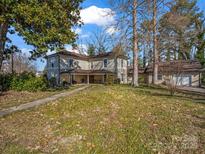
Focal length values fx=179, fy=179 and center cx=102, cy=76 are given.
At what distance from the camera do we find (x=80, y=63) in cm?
3434

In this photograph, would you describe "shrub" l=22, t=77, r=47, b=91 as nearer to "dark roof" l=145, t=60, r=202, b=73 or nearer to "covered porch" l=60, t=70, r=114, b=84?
"covered porch" l=60, t=70, r=114, b=84

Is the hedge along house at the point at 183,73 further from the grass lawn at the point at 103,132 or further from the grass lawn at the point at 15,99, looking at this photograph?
the grass lawn at the point at 103,132

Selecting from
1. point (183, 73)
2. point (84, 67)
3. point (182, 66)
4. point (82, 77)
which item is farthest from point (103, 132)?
point (82, 77)

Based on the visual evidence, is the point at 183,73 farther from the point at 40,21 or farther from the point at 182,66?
the point at 40,21

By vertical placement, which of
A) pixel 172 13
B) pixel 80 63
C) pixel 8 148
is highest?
pixel 172 13

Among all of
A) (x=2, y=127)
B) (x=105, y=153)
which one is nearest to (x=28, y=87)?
(x=2, y=127)

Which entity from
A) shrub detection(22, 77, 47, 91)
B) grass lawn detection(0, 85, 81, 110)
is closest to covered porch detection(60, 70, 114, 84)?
shrub detection(22, 77, 47, 91)

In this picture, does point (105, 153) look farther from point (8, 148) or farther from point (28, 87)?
point (28, 87)

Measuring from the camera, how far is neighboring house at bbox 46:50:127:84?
102ft

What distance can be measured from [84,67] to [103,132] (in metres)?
30.9

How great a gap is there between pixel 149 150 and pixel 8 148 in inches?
129

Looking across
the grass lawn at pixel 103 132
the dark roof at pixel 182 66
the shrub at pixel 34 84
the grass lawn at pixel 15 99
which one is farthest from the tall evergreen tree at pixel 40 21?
the dark roof at pixel 182 66

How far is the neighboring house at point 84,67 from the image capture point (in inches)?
1224

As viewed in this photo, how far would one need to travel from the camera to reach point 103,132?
5.02 meters
